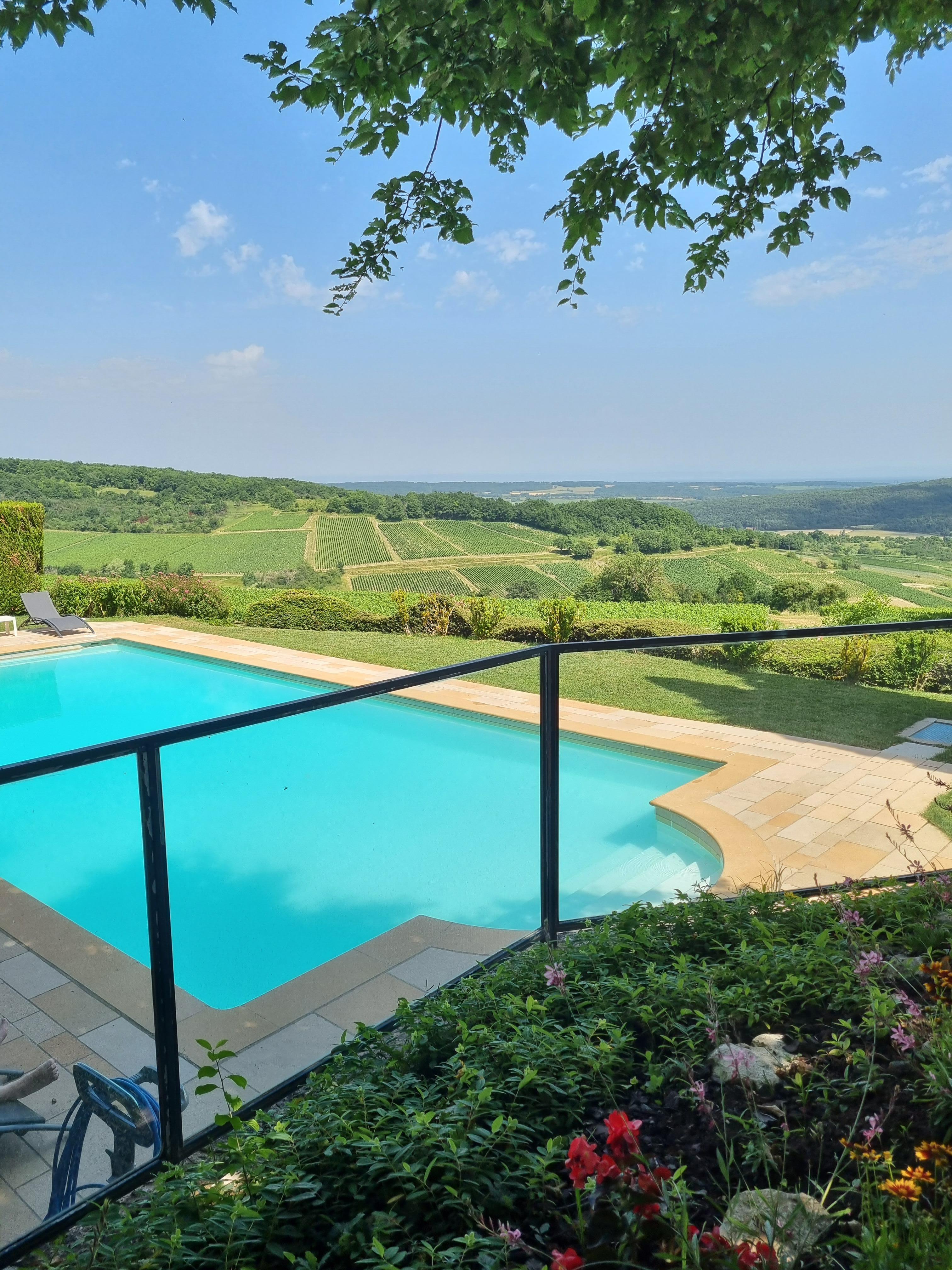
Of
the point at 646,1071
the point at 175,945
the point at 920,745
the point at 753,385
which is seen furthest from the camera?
the point at 753,385

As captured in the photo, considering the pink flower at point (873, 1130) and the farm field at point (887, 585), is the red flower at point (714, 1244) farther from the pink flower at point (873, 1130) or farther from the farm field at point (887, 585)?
the farm field at point (887, 585)

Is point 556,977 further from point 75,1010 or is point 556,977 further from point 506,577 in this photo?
point 506,577

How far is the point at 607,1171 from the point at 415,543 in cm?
3050

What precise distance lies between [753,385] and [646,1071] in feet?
177

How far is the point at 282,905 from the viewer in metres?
2.49

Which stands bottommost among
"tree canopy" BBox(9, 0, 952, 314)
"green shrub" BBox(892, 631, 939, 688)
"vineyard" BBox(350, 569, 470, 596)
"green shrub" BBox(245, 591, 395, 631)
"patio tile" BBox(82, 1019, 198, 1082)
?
"vineyard" BBox(350, 569, 470, 596)

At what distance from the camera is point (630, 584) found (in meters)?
24.6

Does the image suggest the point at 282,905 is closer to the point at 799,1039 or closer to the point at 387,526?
the point at 799,1039

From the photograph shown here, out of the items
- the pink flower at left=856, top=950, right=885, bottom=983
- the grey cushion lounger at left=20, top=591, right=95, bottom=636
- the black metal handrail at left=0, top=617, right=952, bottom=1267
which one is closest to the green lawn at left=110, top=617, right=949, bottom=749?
the black metal handrail at left=0, top=617, right=952, bottom=1267

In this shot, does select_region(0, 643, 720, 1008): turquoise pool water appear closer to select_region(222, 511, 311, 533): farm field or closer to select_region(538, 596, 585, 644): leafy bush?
select_region(538, 596, 585, 644): leafy bush

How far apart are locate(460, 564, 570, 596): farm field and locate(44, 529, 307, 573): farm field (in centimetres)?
651

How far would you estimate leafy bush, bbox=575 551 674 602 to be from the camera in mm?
24219

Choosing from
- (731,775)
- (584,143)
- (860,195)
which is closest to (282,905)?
(731,775)

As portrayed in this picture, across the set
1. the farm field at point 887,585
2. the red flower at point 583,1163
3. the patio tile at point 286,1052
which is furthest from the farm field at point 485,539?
the red flower at point 583,1163
